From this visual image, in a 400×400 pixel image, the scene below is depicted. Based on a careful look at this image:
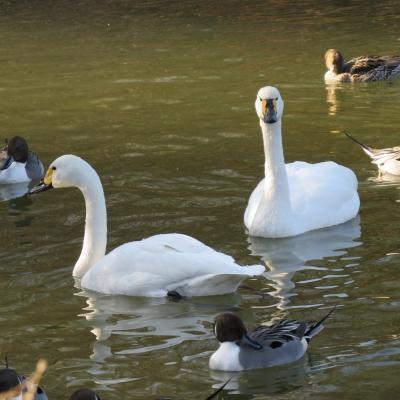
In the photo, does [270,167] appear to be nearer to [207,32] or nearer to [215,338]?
[215,338]

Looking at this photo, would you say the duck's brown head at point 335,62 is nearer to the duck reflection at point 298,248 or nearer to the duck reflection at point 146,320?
the duck reflection at point 298,248

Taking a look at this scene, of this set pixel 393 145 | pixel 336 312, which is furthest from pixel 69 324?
pixel 393 145

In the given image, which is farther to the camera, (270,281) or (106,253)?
(106,253)

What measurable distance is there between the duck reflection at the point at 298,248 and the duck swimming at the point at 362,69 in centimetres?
735

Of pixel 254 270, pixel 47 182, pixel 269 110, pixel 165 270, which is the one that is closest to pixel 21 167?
pixel 47 182

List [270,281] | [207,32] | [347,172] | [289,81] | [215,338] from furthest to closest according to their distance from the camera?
[207,32], [289,81], [347,172], [270,281], [215,338]

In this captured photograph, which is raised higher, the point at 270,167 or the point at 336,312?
the point at 270,167

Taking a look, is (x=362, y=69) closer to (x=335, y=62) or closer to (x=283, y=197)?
(x=335, y=62)

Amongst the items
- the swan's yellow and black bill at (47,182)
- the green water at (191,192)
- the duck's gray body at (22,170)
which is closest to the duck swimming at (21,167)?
the duck's gray body at (22,170)

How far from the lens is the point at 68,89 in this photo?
18250 mm

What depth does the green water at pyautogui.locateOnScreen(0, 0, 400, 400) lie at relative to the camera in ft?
25.2

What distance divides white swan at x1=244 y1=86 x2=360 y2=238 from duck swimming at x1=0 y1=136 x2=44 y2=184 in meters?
3.25

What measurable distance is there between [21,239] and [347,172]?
2.97m

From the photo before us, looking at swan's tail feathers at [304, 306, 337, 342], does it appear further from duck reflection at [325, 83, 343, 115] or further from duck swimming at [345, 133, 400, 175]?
duck reflection at [325, 83, 343, 115]
